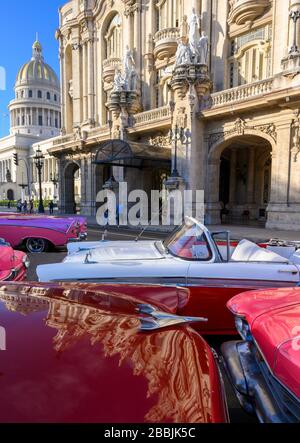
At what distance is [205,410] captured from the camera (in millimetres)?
1280

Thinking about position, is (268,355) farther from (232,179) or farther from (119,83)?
(119,83)

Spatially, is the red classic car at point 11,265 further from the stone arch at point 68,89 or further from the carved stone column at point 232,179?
the stone arch at point 68,89

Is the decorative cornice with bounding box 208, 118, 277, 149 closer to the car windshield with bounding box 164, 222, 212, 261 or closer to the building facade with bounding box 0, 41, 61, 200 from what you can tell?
the car windshield with bounding box 164, 222, 212, 261

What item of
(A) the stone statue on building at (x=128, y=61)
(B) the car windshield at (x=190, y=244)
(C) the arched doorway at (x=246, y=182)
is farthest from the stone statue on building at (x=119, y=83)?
(B) the car windshield at (x=190, y=244)

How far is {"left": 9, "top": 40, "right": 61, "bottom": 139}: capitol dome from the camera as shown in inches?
3644

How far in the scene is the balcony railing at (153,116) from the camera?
20.9m

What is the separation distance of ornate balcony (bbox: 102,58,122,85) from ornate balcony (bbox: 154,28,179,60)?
487 centimetres

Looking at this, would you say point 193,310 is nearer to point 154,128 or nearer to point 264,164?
point 154,128

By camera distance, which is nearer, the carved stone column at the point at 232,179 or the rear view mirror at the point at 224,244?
the rear view mirror at the point at 224,244

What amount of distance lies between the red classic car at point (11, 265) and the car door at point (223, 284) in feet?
9.56

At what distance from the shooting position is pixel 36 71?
94125 millimetres

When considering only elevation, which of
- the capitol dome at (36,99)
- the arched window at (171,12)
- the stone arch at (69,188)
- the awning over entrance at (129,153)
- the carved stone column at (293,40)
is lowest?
the stone arch at (69,188)

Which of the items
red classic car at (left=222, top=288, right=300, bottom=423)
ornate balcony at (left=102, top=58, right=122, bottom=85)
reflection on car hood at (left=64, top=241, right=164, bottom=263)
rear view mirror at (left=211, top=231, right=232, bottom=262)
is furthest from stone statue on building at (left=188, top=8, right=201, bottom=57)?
red classic car at (left=222, top=288, right=300, bottom=423)

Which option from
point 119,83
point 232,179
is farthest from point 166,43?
point 232,179
